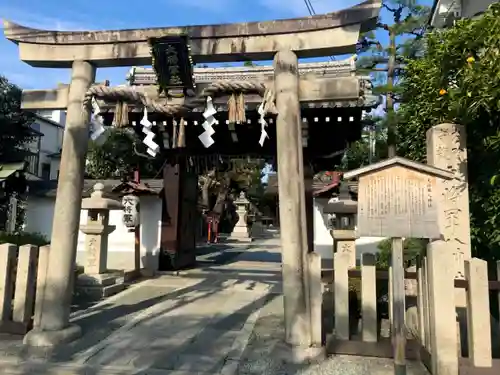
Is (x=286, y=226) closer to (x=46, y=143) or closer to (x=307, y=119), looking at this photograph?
(x=307, y=119)

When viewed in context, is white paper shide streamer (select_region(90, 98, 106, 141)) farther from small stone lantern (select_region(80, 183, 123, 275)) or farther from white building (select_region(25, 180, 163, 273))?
white building (select_region(25, 180, 163, 273))

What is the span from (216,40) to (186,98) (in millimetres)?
932

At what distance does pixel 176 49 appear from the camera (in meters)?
5.54

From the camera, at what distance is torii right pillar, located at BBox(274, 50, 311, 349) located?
4.94m

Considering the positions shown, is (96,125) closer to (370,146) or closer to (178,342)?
(178,342)

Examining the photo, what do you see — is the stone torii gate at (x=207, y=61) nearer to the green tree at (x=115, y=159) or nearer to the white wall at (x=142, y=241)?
the white wall at (x=142, y=241)

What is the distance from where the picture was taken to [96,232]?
29.9 feet

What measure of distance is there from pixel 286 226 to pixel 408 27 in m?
18.1

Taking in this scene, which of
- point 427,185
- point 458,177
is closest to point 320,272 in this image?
point 427,185

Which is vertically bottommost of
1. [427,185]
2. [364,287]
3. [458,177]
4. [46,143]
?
[364,287]

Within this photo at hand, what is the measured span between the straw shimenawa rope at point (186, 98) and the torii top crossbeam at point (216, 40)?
44cm

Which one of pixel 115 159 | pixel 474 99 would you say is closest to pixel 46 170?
pixel 115 159

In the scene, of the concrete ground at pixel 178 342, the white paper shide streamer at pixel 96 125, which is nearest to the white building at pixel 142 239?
the concrete ground at pixel 178 342

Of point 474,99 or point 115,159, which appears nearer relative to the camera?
point 474,99
